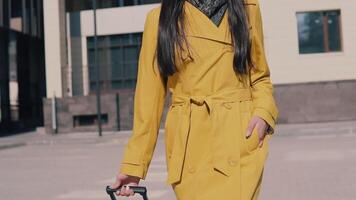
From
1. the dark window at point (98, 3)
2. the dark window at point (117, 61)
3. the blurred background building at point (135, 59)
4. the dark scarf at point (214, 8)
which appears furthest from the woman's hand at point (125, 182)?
the dark window at point (98, 3)

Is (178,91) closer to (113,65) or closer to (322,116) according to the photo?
(322,116)

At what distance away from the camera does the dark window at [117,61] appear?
29.4 meters

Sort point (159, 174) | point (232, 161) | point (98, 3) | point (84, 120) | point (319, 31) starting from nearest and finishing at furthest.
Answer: point (232, 161), point (159, 174), point (319, 31), point (84, 120), point (98, 3)

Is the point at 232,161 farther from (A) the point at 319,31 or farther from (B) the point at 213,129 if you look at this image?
(A) the point at 319,31

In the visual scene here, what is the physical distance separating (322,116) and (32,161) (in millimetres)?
14245

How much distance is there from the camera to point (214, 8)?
7.41 ft

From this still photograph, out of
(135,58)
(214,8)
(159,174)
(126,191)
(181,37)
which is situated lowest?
(159,174)

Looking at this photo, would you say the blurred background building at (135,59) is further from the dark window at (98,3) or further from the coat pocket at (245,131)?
the coat pocket at (245,131)

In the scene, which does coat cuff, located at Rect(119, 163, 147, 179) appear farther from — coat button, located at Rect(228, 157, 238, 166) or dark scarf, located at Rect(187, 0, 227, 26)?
dark scarf, located at Rect(187, 0, 227, 26)

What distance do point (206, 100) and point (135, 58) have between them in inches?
1084

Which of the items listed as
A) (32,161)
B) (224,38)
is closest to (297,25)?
(32,161)

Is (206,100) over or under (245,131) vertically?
over

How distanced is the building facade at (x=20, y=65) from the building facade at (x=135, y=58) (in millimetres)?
6320

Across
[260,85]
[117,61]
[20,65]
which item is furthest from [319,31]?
[260,85]
